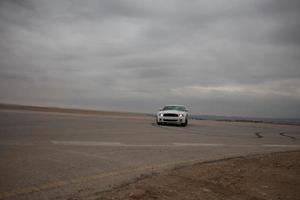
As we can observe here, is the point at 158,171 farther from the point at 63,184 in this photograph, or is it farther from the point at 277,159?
the point at 277,159

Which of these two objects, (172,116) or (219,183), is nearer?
(219,183)

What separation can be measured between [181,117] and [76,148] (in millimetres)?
14512

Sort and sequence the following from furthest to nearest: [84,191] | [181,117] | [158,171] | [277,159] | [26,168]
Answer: [181,117] → [277,159] → [158,171] → [26,168] → [84,191]

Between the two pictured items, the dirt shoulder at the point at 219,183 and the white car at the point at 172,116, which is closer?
the dirt shoulder at the point at 219,183

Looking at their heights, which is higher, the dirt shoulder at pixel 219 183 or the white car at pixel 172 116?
the white car at pixel 172 116

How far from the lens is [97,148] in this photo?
32.2ft

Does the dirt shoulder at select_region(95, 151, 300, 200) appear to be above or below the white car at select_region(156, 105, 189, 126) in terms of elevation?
below

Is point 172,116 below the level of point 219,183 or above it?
above

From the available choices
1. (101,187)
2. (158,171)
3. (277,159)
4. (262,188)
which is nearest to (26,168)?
(101,187)

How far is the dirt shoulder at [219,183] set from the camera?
16.9 feet

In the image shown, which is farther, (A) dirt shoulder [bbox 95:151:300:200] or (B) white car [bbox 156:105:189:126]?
(B) white car [bbox 156:105:189:126]

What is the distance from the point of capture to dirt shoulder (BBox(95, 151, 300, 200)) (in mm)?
5148

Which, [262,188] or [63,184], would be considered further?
[262,188]

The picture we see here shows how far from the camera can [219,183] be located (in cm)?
614
